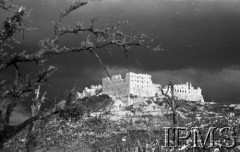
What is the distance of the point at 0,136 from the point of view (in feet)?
38.7

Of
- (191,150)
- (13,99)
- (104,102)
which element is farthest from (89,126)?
(104,102)

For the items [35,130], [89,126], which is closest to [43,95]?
[35,130]

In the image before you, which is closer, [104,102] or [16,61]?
[16,61]

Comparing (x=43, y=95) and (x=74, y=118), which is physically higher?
(x=43, y=95)

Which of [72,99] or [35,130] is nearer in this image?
[72,99]

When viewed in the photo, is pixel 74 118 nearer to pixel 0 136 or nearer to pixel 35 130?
pixel 0 136

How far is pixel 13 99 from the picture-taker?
12.6 m

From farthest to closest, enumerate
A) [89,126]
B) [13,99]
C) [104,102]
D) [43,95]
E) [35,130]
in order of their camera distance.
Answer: [104,102]
[89,126]
[43,95]
[35,130]
[13,99]

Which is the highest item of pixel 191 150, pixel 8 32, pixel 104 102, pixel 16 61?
pixel 104 102

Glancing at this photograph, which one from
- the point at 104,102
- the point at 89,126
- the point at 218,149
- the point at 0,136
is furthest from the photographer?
the point at 104,102

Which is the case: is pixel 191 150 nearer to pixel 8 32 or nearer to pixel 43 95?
pixel 43 95

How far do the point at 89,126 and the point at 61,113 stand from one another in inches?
3205

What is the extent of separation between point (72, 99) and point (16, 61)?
2.13 m

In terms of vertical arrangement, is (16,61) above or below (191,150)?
above
